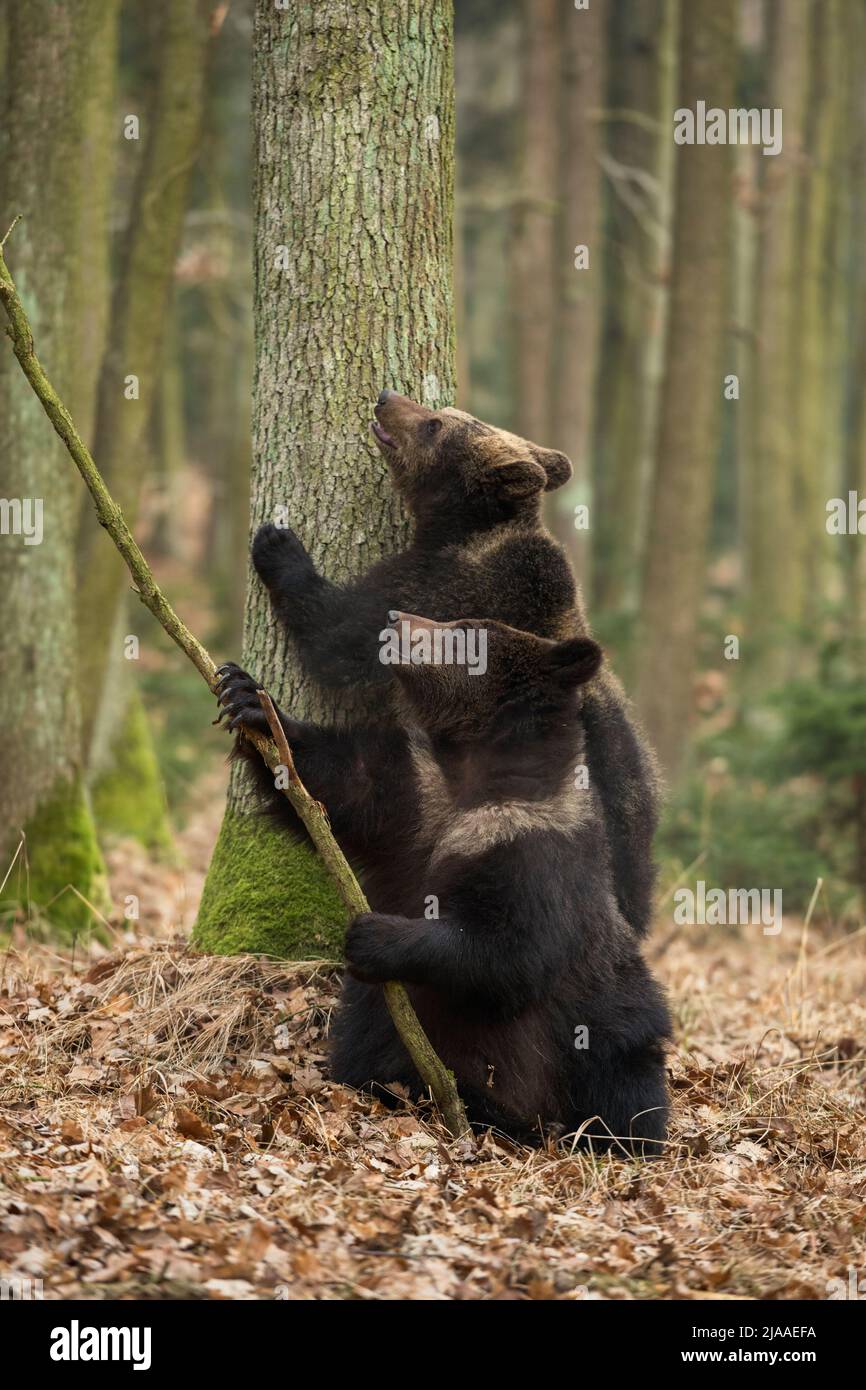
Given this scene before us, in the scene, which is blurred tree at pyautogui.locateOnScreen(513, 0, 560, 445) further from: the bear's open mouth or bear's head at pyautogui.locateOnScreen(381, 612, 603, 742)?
bear's head at pyautogui.locateOnScreen(381, 612, 603, 742)

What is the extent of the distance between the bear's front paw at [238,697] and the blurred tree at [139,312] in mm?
4770

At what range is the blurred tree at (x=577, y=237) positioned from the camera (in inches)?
762

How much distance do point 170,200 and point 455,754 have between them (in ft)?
20.8

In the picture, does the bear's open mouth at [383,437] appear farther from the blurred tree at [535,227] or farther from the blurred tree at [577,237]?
the blurred tree at [535,227]

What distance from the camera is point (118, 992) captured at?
272 inches

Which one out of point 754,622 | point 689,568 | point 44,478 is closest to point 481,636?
point 44,478

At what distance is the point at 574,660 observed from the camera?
588 cm

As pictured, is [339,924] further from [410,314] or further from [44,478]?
[44,478]

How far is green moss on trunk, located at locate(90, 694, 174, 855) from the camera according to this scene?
11992 millimetres

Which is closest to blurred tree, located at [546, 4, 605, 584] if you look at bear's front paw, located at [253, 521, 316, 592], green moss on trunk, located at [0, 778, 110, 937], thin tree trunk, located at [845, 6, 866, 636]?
thin tree trunk, located at [845, 6, 866, 636]

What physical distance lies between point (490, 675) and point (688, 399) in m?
9.89

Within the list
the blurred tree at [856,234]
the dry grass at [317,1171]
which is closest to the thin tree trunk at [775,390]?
the blurred tree at [856,234]

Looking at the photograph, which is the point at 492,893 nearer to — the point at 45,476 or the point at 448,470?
the point at 448,470

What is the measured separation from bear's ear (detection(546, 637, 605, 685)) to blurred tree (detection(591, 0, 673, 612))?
1438cm
